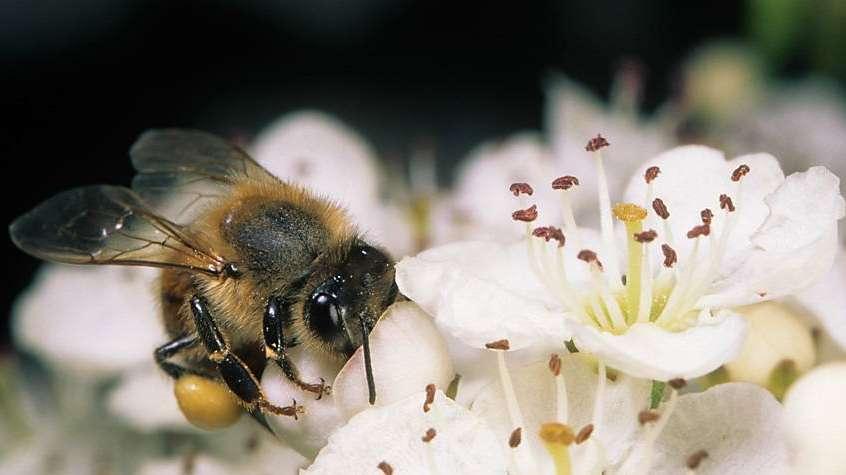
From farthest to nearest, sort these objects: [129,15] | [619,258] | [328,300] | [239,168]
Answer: [129,15], [239,168], [619,258], [328,300]

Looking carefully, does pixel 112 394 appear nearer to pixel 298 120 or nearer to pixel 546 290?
pixel 298 120

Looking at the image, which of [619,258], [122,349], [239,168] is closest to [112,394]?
[122,349]

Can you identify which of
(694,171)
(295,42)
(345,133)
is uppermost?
(694,171)

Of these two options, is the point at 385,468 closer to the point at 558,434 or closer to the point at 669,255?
the point at 558,434

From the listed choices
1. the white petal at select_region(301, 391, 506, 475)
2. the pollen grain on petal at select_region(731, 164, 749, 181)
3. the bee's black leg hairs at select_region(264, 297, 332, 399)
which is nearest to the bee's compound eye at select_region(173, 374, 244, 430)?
the bee's black leg hairs at select_region(264, 297, 332, 399)

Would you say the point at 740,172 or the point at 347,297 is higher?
the point at 740,172

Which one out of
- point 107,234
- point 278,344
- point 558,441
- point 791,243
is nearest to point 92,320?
point 107,234
